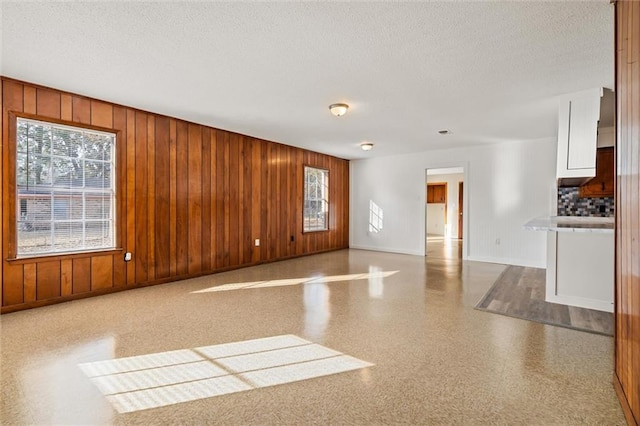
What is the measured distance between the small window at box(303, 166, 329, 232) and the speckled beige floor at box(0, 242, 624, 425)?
3.02m

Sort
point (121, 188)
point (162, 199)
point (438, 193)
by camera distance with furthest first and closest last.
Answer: point (438, 193), point (162, 199), point (121, 188)

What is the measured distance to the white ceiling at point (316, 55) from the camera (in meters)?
2.14

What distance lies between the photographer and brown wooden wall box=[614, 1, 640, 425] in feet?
4.89

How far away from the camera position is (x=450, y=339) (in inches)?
102

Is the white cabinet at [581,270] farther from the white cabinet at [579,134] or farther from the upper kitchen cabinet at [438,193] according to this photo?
the upper kitchen cabinet at [438,193]

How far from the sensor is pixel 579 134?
341cm

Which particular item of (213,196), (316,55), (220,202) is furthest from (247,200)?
(316,55)

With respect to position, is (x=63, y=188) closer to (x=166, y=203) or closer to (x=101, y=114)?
(x=101, y=114)

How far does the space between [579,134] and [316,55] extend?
294 cm

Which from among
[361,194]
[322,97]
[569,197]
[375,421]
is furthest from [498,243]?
[375,421]

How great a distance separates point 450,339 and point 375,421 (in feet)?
4.14

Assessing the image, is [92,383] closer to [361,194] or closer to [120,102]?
[120,102]

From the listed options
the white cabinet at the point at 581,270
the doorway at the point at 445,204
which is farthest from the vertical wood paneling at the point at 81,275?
the doorway at the point at 445,204

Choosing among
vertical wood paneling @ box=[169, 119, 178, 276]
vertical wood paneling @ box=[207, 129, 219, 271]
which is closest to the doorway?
vertical wood paneling @ box=[207, 129, 219, 271]
